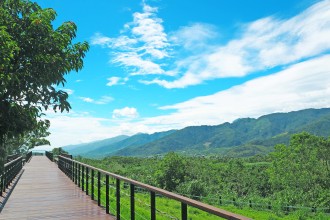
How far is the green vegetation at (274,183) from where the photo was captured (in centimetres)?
5266

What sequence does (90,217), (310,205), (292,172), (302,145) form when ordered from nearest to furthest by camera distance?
(90,217) → (310,205) → (292,172) → (302,145)

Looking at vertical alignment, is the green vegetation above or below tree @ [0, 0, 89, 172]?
below

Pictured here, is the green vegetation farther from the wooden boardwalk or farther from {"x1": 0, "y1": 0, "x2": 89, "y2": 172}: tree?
{"x1": 0, "y1": 0, "x2": 89, "y2": 172}: tree

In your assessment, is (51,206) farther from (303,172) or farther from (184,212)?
(303,172)

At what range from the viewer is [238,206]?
55125mm

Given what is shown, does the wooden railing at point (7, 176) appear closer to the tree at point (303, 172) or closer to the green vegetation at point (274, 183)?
the green vegetation at point (274, 183)

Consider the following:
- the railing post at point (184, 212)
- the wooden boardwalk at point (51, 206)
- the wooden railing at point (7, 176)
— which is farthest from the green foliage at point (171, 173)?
the railing post at point (184, 212)

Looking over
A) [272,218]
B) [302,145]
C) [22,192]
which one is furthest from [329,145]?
[22,192]

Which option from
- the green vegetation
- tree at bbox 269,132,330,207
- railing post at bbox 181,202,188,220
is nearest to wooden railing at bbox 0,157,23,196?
railing post at bbox 181,202,188,220

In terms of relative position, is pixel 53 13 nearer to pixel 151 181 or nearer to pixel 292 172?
pixel 151 181

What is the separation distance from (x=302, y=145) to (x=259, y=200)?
18932 mm

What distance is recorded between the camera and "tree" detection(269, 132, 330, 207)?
56416 millimetres

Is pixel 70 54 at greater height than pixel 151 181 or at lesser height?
greater

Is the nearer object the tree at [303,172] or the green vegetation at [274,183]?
the green vegetation at [274,183]
